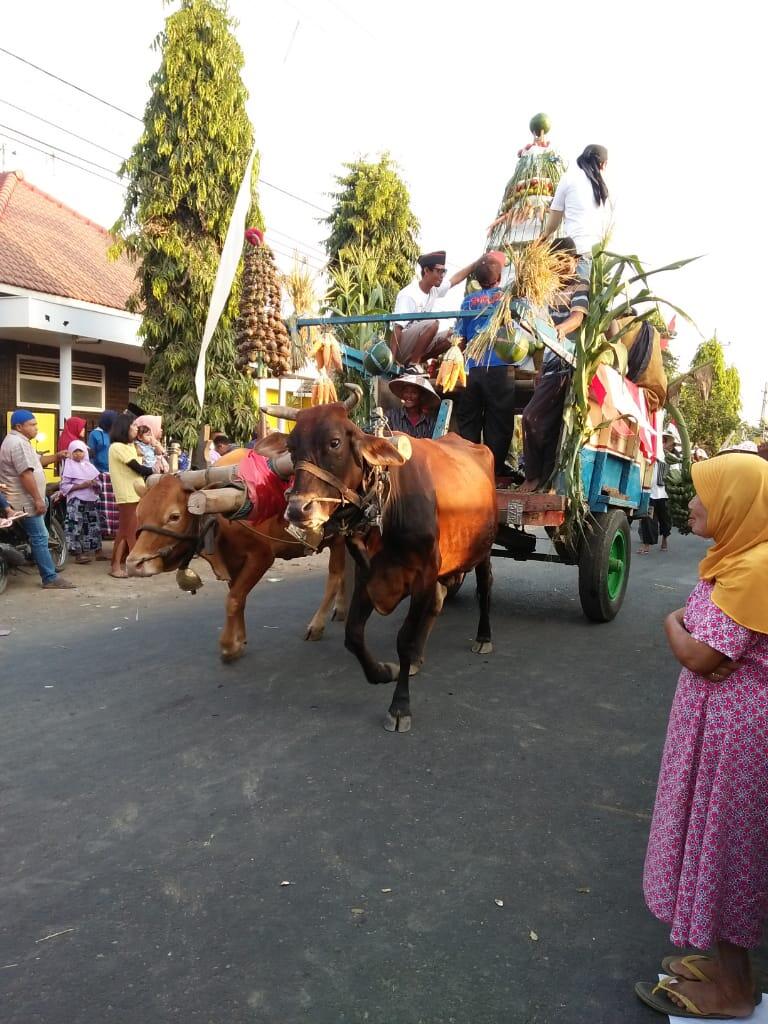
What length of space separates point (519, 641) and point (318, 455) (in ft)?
9.81

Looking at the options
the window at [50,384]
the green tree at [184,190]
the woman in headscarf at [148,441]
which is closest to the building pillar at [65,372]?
the window at [50,384]

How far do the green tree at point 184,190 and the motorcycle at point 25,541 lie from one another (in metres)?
3.18

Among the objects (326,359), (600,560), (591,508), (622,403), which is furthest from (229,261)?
(600,560)

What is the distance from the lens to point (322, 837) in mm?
3078

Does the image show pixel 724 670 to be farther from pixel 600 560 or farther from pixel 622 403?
pixel 622 403

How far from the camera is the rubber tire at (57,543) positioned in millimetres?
8766

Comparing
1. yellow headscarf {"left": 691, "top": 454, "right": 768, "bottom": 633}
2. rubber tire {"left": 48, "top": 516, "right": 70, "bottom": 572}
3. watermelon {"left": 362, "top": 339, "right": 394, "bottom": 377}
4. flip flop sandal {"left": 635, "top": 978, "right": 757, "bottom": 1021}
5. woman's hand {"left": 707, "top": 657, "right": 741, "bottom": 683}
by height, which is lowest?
rubber tire {"left": 48, "top": 516, "right": 70, "bottom": 572}

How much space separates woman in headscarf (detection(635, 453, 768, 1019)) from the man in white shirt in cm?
404

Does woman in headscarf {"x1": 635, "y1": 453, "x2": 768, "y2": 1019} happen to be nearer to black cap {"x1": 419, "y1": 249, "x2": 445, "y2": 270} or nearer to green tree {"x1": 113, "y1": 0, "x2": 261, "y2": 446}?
black cap {"x1": 419, "y1": 249, "x2": 445, "y2": 270}

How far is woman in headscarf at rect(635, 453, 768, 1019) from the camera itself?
1.99 meters

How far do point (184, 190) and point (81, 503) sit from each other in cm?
592

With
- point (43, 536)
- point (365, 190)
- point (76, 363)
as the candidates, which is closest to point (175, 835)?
point (43, 536)

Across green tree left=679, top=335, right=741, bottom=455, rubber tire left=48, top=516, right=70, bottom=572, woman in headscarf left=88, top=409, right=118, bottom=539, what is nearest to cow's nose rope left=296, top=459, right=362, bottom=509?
woman in headscarf left=88, top=409, right=118, bottom=539

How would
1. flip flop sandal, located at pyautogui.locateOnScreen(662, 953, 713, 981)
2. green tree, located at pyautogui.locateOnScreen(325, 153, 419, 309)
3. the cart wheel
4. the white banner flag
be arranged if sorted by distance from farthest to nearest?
green tree, located at pyautogui.locateOnScreen(325, 153, 419, 309) < the cart wheel < the white banner flag < flip flop sandal, located at pyautogui.locateOnScreen(662, 953, 713, 981)
